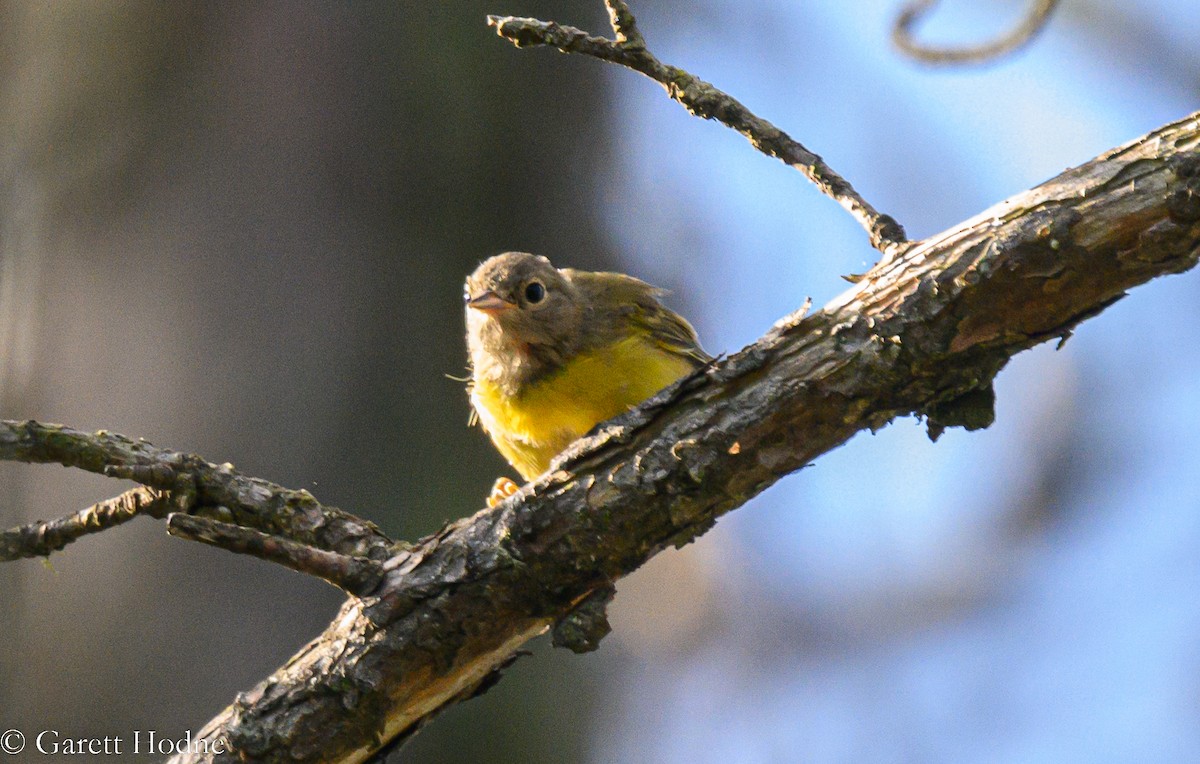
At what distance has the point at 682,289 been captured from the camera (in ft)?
25.5

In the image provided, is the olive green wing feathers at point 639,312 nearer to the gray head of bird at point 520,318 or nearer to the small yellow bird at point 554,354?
the small yellow bird at point 554,354

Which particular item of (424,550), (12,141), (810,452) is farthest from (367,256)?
(810,452)

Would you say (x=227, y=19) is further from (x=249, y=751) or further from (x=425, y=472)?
(x=249, y=751)

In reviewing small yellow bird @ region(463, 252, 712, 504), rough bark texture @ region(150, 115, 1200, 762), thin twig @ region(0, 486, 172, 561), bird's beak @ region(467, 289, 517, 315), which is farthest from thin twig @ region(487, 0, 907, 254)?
bird's beak @ region(467, 289, 517, 315)

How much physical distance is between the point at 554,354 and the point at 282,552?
1993 mm

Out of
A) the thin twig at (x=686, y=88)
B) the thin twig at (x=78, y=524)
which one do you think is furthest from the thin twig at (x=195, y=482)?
the thin twig at (x=686, y=88)

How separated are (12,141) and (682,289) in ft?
16.5

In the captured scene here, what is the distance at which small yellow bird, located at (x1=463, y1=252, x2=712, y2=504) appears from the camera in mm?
3979

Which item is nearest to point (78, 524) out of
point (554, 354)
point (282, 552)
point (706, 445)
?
point (282, 552)

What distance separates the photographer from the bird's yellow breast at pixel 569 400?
395 centimetres

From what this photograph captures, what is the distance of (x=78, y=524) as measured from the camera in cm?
261

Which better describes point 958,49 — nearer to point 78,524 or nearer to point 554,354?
point 554,354

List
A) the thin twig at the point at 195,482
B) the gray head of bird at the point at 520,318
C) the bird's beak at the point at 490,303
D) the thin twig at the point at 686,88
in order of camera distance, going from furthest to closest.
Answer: the bird's beak at the point at 490,303
the gray head of bird at the point at 520,318
the thin twig at the point at 686,88
the thin twig at the point at 195,482

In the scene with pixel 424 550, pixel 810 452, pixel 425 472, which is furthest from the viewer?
pixel 425 472
